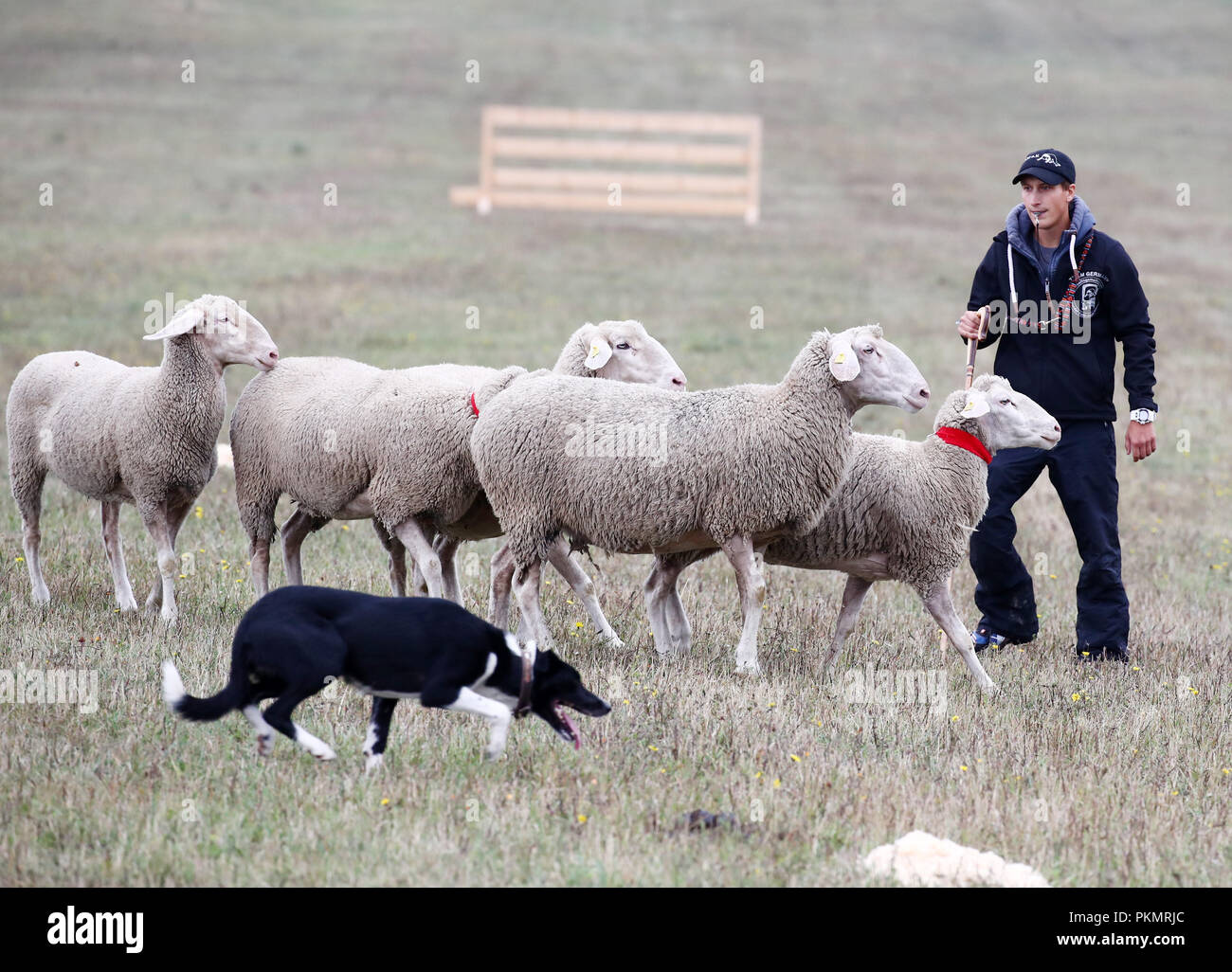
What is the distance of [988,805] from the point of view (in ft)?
17.6

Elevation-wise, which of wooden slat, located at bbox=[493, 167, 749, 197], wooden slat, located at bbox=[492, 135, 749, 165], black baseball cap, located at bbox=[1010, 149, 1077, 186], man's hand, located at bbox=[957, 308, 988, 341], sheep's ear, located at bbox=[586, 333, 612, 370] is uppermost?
wooden slat, located at bbox=[492, 135, 749, 165]

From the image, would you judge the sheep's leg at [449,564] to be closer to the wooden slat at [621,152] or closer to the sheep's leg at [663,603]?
the sheep's leg at [663,603]

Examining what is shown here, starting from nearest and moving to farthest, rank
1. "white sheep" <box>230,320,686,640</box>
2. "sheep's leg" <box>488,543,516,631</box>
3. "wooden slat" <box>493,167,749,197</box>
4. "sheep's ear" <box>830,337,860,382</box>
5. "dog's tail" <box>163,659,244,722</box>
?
1. "dog's tail" <box>163,659,244,722</box>
2. "sheep's ear" <box>830,337,860,382</box>
3. "white sheep" <box>230,320,686,640</box>
4. "sheep's leg" <box>488,543,516,631</box>
5. "wooden slat" <box>493,167,749,197</box>

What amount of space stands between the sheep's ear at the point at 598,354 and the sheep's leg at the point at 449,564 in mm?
1268

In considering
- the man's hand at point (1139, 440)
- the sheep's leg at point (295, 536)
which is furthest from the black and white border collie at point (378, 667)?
the man's hand at point (1139, 440)

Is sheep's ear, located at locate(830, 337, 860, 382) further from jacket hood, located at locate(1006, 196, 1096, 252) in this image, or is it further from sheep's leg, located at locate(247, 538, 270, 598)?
sheep's leg, located at locate(247, 538, 270, 598)

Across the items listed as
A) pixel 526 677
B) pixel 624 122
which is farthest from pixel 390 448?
pixel 624 122

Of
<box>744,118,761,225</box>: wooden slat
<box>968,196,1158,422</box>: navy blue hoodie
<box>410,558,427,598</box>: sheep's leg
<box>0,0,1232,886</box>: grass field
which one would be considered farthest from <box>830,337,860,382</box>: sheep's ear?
<box>744,118,761,225</box>: wooden slat

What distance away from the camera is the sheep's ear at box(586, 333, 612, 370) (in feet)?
26.1

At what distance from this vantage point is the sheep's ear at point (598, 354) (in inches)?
313

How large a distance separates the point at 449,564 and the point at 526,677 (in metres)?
2.94

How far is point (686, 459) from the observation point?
7.03 metres

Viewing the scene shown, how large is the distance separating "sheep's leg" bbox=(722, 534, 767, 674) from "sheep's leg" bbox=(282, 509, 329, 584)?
272 cm

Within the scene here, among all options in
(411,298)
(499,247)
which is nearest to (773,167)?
(499,247)
